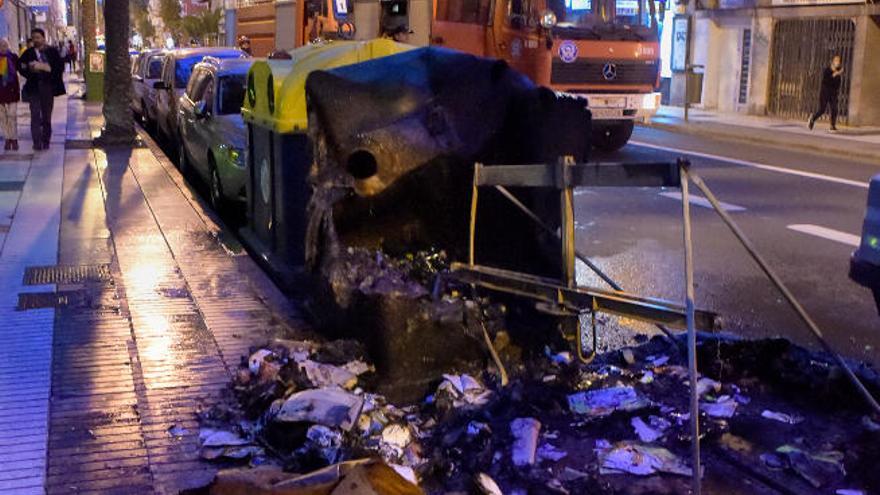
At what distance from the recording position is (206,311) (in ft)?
23.6

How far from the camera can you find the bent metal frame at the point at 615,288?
149 inches

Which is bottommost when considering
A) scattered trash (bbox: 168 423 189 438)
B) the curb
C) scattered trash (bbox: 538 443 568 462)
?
scattered trash (bbox: 168 423 189 438)

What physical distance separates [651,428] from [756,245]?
19.3 ft

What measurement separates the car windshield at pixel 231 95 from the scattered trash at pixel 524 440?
8.18m

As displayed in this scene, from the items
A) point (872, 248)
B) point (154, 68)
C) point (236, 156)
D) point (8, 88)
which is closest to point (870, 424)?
point (872, 248)

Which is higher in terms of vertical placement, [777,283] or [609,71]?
[609,71]

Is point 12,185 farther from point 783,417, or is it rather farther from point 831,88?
point 831,88

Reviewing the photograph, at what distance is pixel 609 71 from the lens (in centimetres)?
1772

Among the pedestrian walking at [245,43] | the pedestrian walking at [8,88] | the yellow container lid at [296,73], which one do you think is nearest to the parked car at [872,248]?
the yellow container lid at [296,73]

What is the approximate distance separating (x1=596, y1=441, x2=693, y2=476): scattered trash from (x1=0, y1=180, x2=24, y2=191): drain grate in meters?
10.7

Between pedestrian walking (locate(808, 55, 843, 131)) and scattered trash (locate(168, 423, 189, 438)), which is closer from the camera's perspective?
scattered trash (locate(168, 423, 189, 438))

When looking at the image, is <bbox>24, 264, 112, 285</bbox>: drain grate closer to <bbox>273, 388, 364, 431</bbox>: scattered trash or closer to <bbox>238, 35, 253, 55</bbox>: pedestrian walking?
<bbox>273, 388, 364, 431</bbox>: scattered trash

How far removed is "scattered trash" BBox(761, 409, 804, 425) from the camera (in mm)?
4703

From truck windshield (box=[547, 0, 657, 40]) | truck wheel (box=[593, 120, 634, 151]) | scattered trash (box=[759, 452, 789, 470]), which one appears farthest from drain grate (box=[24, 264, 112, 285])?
truck wheel (box=[593, 120, 634, 151])
